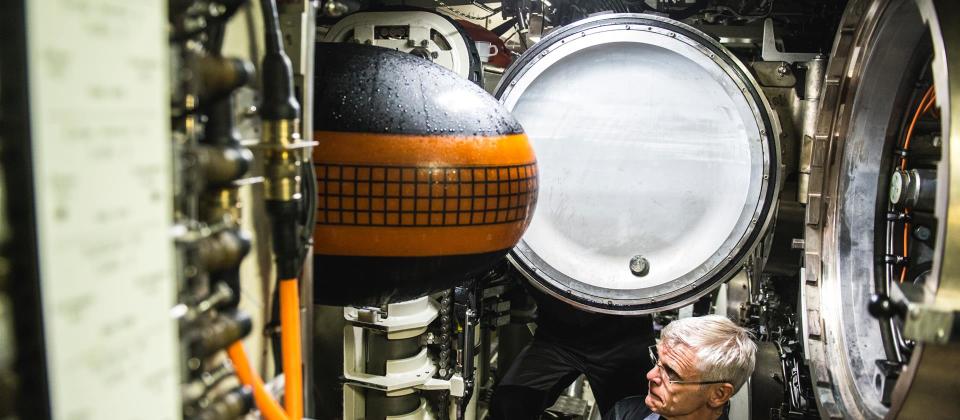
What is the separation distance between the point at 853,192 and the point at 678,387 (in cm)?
70

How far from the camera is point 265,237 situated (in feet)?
3.59

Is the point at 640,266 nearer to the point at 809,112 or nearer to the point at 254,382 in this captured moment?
the point at 809,112

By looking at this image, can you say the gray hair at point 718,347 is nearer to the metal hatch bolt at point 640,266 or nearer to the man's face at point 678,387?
the man's face at point 678,387

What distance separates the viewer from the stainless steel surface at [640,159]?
7.53 ft

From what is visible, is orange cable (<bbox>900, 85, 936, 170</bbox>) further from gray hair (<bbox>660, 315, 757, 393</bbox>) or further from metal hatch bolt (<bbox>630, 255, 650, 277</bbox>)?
metal hatch bolt (<bbox>630, 255, 650, 277</bbox>)

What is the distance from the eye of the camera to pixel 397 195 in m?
1.38

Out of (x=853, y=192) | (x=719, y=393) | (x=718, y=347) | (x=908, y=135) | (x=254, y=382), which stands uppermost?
(x=908, y=135)

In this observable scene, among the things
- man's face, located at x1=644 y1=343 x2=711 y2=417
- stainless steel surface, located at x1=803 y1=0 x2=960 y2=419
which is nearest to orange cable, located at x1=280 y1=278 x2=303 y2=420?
stainless steel surface, located at x1=803 y1=0 x2=960 y2=419

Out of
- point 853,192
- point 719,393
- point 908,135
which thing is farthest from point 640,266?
point 908,135

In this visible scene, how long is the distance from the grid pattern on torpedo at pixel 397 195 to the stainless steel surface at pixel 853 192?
37.7 inches

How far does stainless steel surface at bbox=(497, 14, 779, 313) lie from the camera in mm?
2295

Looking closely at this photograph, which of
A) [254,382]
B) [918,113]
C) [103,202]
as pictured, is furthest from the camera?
[918,113]

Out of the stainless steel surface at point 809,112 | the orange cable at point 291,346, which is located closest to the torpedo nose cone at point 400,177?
the orange cable at point 291,346

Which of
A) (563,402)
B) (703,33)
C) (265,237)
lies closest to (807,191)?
(703,33)
